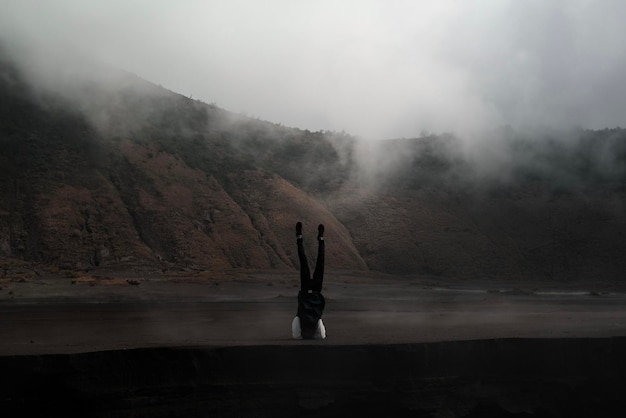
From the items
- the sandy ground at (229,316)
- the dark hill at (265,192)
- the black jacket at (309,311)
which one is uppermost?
the dark hill at (265,192)

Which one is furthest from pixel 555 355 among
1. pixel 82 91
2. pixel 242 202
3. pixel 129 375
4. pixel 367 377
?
pixel 82 91

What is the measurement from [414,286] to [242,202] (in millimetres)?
18822

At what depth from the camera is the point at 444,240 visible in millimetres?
59000

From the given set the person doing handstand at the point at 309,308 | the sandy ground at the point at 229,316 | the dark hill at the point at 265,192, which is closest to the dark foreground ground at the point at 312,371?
the sandy ground at the point at 229,316

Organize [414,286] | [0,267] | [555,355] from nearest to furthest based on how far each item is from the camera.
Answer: [555,355], [0,267], [414,286]

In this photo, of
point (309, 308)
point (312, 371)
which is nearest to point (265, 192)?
point (309, 308)

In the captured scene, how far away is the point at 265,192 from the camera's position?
58.4 meters

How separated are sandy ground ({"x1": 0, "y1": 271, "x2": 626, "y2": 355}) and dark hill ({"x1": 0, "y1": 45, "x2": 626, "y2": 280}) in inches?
344

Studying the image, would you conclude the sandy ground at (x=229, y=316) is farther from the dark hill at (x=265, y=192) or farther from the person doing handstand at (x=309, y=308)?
the dark hill at (x=265, y=192)

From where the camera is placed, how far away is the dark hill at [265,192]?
4534 cm

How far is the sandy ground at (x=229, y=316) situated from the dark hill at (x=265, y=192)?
344 inches

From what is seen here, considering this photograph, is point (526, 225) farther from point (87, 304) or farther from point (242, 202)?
point (87, 304)

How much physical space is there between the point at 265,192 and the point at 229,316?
37.8 m

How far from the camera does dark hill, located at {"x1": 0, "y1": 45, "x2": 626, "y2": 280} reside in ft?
149
